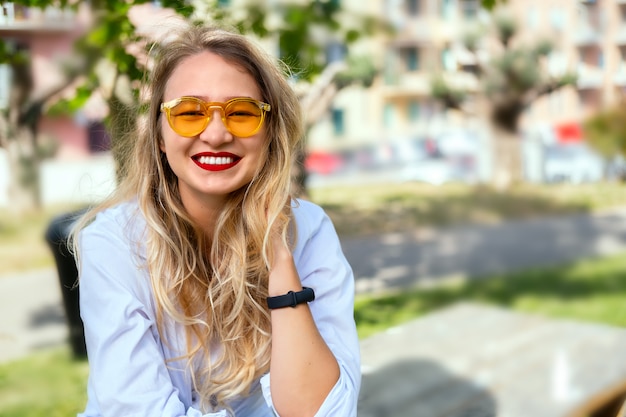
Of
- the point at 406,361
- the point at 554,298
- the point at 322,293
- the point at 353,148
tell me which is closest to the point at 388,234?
the point at 554,298

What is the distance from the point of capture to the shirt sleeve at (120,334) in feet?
4.65

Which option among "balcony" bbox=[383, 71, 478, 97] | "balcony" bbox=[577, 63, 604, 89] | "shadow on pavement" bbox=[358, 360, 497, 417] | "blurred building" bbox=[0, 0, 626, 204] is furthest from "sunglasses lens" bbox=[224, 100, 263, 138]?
"balcony" bbox=[383, 71, 478, 97]

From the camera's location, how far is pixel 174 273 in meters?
1.56

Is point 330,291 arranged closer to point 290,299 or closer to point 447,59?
point 290,299

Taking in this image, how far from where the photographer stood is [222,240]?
5.30ft

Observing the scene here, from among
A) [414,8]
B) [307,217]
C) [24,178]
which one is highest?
[414,8]

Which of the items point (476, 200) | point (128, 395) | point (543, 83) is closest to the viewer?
point (128, 395)

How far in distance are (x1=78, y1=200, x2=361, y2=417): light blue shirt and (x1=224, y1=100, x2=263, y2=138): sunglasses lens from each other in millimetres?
252

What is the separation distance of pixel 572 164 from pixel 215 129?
16.6m

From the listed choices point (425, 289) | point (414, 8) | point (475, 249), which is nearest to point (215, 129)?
point (425, 289)

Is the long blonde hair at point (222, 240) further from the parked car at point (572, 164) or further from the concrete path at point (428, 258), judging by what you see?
the parked car at point (572, 164)

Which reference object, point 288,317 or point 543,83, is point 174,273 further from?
point 543,83

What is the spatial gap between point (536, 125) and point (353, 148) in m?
5.62

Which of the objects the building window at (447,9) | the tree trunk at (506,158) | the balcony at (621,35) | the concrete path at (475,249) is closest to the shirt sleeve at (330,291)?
the concrete path at (475,249)
